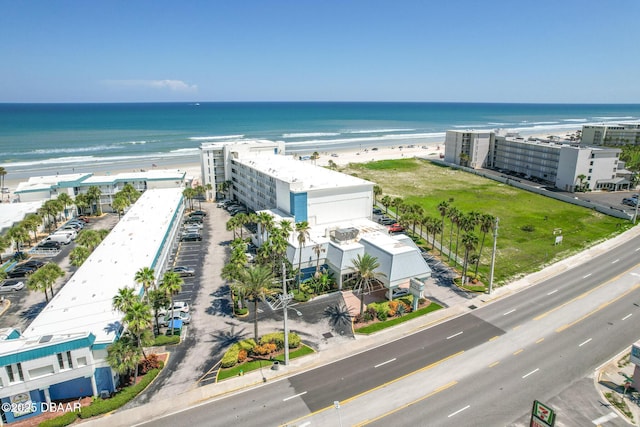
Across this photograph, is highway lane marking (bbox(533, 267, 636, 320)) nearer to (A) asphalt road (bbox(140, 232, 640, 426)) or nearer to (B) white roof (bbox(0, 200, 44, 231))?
(A) asphalt road (bbox(140, 232, 640, 426))

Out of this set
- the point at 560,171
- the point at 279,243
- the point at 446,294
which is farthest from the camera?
the point at 560,171

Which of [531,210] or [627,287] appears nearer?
[627,287]

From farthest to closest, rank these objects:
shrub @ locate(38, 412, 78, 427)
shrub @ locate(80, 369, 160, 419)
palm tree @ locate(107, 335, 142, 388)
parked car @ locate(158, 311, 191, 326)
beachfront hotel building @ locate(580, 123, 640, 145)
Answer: beachfront hotel building @ locate(580, 123, 640, 145)
parked car @ locate(158, 311, 191, 326)
palm tree @ locate(107, 335, 142, 388)
shrub @ locate(80, 369, 160, 419)
shrub @ locate(38, 412, 78, 427)

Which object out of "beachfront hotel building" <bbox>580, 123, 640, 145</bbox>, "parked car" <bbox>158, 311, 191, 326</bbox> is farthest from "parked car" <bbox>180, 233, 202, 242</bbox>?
"beachfront hotel building" <bbox>580, 123, 640, 145</bbox>

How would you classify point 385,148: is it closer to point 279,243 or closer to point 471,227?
point 471,227

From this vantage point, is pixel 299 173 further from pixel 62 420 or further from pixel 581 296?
pixel 62 420

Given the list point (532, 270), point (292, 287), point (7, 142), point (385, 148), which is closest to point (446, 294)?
point (532, 270)

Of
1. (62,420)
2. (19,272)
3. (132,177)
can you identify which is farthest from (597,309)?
(132,177)
